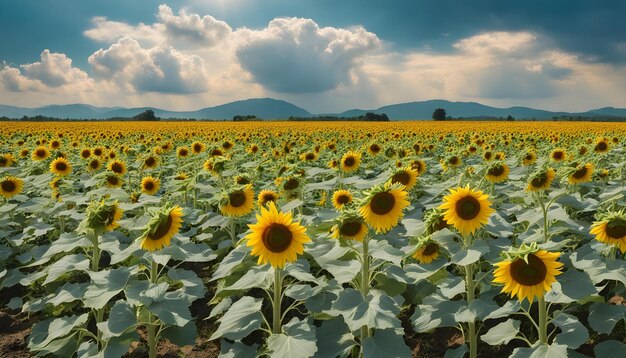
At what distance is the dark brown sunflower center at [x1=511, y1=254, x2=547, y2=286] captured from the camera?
9.78 feet

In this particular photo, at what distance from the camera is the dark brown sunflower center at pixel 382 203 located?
12.1 ft

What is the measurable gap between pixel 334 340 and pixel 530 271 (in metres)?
1.58

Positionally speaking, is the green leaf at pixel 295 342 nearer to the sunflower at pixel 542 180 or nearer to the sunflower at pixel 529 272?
the sunflower at pixel 529 272

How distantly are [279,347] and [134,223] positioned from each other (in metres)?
2.53

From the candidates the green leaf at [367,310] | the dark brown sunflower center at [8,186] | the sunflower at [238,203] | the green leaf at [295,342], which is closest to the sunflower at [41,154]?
the dark brown sunflower center at [8,186]

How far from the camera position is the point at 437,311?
12.2 ft

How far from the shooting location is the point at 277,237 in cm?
340

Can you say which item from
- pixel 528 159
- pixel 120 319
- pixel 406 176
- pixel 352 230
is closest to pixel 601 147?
pixel 528 159

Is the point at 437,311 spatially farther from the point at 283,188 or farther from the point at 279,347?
the point at 283,188

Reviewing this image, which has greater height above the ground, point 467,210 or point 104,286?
point 467,210

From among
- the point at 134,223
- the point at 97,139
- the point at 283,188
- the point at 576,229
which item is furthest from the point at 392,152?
the point at 97,139

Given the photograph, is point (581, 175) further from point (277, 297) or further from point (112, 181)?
Result: point (112, 181)

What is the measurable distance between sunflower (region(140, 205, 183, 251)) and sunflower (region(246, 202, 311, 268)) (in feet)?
3.02

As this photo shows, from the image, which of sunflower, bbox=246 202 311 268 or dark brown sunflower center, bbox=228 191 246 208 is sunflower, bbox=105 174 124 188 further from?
sunflower, bbox=246 202 311 268
